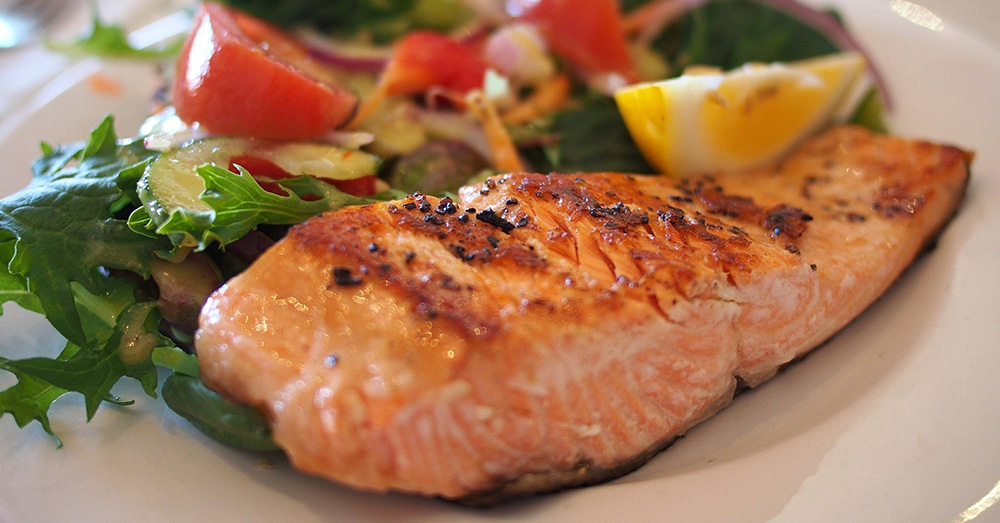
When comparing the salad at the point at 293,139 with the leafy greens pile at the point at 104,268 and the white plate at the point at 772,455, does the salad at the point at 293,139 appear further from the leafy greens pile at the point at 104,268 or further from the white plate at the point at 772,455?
the white plate at the point at 772,455

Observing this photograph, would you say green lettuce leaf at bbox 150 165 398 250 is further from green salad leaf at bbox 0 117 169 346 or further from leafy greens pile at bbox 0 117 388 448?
green salad leaf at bbox 0 117 169 346

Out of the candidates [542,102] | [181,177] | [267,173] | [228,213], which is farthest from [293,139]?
[542,102]

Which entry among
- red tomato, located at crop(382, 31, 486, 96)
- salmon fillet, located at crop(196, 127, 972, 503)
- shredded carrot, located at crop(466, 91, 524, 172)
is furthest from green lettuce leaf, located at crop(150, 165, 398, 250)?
red tomato, located at crop(382, 31, 486, 96)

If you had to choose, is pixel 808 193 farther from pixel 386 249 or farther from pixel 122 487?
pixel 122 487

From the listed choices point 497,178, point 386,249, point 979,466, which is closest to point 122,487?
point 386,249

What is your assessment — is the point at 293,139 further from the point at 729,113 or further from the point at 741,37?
the point at 741,37

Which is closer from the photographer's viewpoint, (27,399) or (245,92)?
(27,399)
